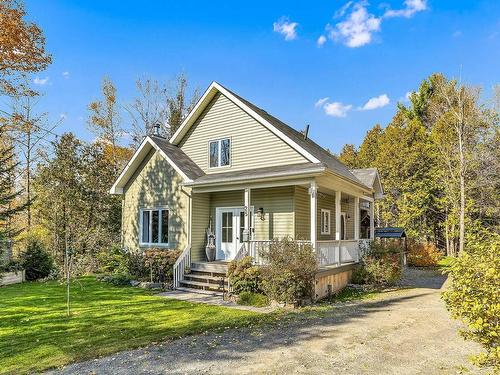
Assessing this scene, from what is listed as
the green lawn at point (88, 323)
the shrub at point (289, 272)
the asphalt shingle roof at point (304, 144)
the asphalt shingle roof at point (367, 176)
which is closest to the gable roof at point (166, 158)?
the asphalt shingle roof at point (304, 144)

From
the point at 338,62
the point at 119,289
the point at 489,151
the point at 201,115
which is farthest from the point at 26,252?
the point at 489,151

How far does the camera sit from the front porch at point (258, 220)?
40.8 ft

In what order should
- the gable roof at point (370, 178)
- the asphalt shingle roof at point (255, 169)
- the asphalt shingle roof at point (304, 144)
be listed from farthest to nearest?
the gable roof at point (370, 178) < the asphalt shingle roof at point (304, 144) < the asphalt shingle roof at point (255, 169)

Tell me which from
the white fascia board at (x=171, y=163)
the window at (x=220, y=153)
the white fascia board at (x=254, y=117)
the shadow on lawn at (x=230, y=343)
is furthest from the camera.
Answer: the window at (x=220, y=153)

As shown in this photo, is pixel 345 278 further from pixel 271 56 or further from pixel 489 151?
pixel 489 151

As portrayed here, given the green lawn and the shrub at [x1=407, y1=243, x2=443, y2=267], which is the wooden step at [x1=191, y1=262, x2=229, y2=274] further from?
the shrub at [x1=407, y1=243, x2=443, y2=267]

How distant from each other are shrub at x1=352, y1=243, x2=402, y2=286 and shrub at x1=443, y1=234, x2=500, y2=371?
8.98 metres

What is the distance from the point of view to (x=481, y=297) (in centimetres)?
382

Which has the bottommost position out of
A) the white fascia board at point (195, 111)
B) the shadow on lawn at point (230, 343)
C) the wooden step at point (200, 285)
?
the wooden step at point (200, 285)

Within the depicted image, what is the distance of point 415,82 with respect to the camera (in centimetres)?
3409

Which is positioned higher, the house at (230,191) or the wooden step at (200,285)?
the house at (230,191)

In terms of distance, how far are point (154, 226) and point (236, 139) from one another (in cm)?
549

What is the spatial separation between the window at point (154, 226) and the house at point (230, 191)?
0.15 ft

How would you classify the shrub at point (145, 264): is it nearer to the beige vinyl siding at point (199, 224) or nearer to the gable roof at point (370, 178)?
the beige vinyl siding at point (199, 224)
